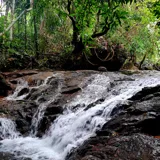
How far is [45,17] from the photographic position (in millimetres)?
17875

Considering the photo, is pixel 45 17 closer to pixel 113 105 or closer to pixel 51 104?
pixel 51 104

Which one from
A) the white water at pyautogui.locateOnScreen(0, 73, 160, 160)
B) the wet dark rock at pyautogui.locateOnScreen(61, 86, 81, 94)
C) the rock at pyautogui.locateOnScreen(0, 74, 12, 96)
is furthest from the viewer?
the rock at pyautogui.locateOnScreen(0, 74, 12, 96)

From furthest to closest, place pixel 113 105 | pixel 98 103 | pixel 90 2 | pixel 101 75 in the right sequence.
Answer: pixel 101 75 < pixel 98 103 < pixel 113 105 < pixel 90 2

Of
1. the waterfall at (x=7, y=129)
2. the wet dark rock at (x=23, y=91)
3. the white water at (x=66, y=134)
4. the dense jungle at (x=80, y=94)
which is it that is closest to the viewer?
the dense jungle at (x=80, y=94)

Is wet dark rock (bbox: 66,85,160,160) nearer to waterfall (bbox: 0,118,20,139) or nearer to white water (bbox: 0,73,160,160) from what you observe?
white water (bbox: 0,73,160,160)

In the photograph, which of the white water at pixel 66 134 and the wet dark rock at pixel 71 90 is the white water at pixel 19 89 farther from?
the white water at pixel 66 134

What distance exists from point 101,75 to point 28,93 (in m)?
3.68

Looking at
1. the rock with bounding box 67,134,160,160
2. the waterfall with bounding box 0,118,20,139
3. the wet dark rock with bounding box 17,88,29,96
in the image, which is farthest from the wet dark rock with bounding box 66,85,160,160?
the wet dark rock with bounding box 17,88,29,96

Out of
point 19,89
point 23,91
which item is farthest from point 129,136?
point 19,89

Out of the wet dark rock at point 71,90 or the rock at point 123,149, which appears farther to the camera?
the wet dark rock at point 71,90

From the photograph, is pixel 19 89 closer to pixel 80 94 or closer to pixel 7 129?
pixel 80 94

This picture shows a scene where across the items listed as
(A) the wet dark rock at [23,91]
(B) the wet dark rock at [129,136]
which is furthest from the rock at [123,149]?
(A) the wet dark rock at [23,91]

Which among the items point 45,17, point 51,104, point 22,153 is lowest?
point 22,153

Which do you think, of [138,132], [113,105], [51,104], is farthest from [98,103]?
[138,132]
